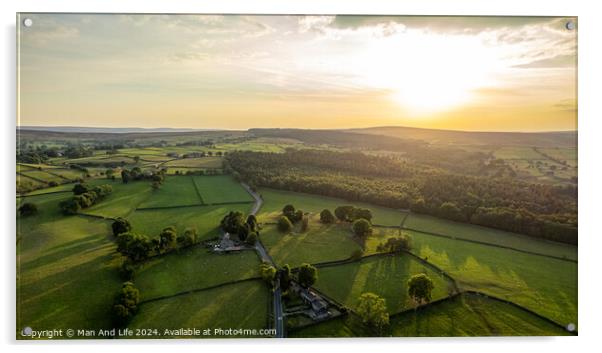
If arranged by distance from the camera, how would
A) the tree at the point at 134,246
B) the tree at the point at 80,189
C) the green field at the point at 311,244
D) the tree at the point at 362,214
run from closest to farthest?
the tree at the point at 134,246
the green field at the point at 311,244
the tree at the point at 80,189
the tree at the point at 362,214

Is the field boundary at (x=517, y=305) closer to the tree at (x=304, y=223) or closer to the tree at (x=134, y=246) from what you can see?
the tree at (x=304, y=223)

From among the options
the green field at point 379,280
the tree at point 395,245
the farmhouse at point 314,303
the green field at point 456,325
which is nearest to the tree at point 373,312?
the green field at point 456,325

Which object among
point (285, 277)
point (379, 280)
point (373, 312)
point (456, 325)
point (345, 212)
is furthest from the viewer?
point (345, 212)

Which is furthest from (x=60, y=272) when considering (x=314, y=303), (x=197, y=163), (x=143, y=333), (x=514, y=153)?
(x=514, y=153)

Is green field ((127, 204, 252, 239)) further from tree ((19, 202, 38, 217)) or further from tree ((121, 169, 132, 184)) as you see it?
tree ((19, 202, 38, 217))

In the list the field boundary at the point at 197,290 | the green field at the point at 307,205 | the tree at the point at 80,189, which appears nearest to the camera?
the field boundary at the point at 197,290

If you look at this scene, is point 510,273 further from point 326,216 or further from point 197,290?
point 197,290

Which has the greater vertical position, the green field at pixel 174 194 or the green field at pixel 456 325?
the green field at pixel 174 194
